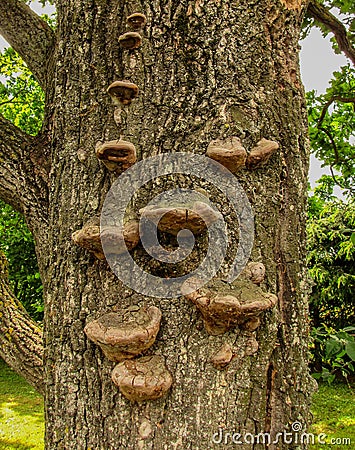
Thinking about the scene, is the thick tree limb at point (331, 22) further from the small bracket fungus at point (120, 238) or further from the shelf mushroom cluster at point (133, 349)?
the shelf mushroom cluster at point (133, 349)

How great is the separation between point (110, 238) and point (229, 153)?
0.43 metres

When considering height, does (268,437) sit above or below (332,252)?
below

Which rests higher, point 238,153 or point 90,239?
point 238,153

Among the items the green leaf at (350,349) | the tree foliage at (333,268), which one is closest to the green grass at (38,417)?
the tree foliage at (333,268)

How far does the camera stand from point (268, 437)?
4.28 feet

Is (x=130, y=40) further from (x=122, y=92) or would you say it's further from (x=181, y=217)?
(x=181, y=217)

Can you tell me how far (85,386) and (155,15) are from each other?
121 centimetres

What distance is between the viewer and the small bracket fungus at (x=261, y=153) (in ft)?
4.53

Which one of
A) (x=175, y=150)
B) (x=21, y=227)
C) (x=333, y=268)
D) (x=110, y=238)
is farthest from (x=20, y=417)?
(x=175, y=150)

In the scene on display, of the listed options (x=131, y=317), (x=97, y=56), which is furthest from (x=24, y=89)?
(x=131, y=317)

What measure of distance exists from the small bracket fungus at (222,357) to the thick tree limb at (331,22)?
2.24 metres

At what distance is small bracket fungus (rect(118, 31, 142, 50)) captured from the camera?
1433 millimetres

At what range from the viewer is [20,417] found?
19.4ft

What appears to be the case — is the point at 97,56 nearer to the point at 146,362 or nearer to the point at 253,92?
the point at 253,92
